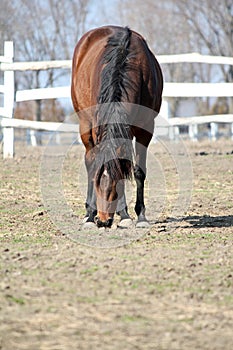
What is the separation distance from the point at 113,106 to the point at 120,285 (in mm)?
1889

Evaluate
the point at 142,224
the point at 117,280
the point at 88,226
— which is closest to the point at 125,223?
the point at 142,224

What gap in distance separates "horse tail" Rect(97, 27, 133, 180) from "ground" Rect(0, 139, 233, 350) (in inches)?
26.4

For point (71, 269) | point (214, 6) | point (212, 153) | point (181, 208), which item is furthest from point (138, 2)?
point (71, 269)

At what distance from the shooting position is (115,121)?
5523 millimetres

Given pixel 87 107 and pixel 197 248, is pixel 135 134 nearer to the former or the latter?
pixel 87 107

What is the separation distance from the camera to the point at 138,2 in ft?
140

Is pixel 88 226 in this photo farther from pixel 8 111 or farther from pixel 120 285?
pixel 8 111

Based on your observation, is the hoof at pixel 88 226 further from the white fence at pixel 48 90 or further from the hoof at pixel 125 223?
the white fence at pixel 48 90

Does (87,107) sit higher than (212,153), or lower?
higher

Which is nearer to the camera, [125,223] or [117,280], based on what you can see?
[117,280]

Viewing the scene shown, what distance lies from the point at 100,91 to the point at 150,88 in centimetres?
75

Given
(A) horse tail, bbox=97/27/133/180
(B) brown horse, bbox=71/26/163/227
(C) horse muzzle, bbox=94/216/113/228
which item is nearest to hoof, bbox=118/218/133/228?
(B) brown horse, bbox=71/26/163/227

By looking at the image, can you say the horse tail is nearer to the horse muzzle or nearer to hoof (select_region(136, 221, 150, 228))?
the horse muzzle

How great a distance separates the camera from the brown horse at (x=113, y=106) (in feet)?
18.1
